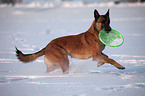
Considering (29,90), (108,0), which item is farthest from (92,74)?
(108,0)

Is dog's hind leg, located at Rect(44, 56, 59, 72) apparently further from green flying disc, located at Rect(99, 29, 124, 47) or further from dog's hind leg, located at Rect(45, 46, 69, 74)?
green flying disc, located at Rect(99, 29, 124, 47)

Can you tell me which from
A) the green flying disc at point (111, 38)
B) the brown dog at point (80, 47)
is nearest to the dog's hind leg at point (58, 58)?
the brown dog at point (80, 47)

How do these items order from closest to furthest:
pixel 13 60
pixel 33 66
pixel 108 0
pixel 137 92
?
1. pixel 137 92
2. pixel 33 66
3. pixel 13 60
4. pixel 108 0

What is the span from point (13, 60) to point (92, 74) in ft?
8.69

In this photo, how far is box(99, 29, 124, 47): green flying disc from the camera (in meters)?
4.85

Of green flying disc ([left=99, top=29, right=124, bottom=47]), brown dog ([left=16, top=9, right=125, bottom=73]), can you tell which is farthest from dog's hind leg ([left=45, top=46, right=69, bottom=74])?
green flying disc ([left=99, top=29, right=124, bottom=47])

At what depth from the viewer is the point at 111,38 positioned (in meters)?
5.18

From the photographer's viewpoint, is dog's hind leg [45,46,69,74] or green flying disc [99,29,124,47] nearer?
dog's hind leg [45,46,69,74]

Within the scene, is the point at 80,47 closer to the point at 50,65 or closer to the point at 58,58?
the point at 58,58

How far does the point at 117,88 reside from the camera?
386 cm

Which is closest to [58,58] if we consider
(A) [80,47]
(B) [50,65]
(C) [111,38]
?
(B) [50,65]

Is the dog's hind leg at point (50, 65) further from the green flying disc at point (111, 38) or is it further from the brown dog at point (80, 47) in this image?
the green flying disc at point (111, 38)

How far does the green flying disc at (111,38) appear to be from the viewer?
15.9 feet

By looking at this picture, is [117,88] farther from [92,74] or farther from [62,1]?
[62,1]
